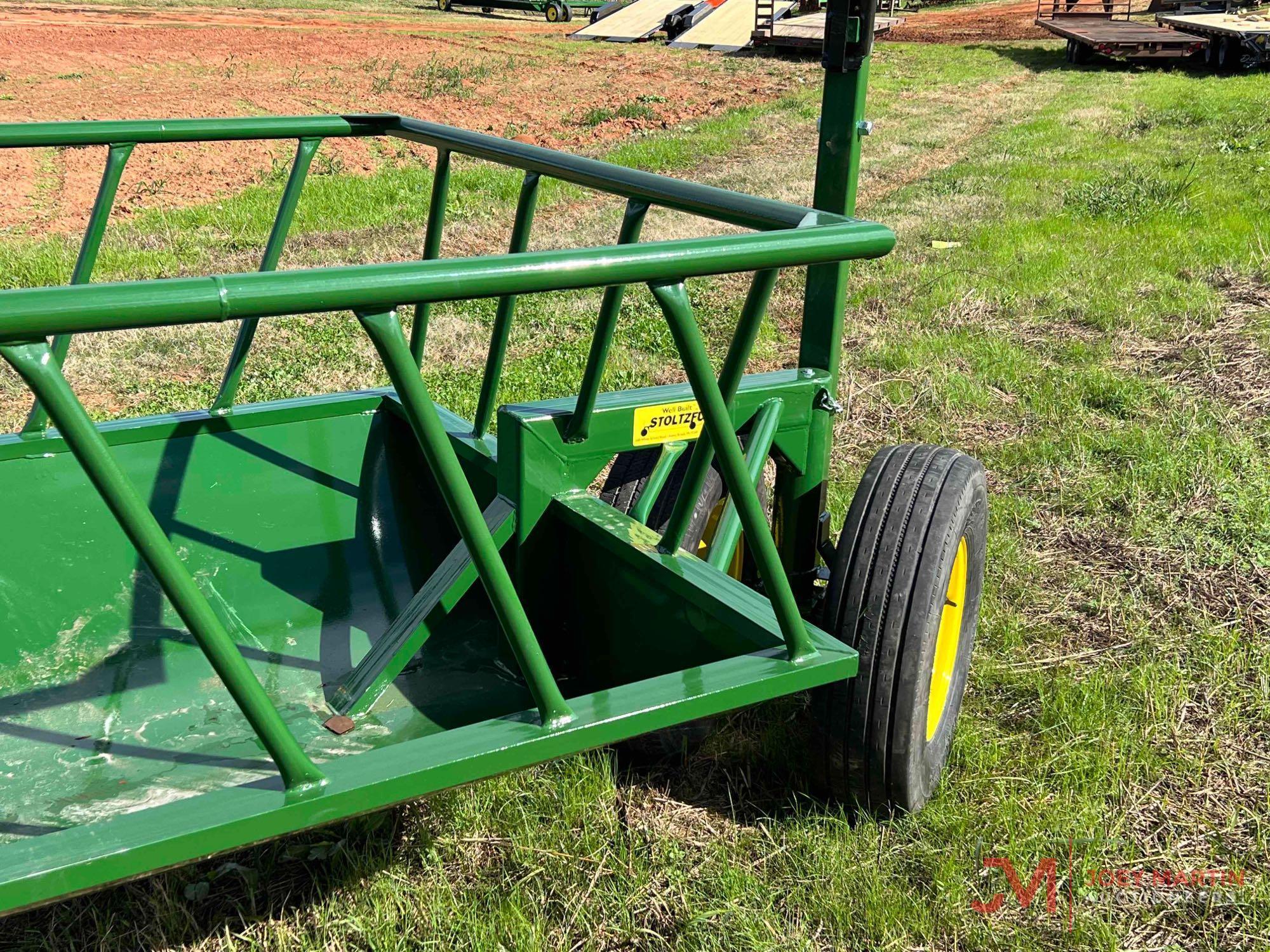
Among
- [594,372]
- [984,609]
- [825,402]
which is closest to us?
[594,372]

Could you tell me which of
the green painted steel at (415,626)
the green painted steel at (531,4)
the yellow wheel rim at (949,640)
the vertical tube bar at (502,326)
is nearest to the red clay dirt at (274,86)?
the green painted steel at (531,4)

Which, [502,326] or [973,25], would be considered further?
[973,25]

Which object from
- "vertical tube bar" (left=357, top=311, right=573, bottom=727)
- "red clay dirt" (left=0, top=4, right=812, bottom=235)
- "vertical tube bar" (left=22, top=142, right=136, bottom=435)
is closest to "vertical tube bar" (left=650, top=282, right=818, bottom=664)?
"vertical tube bar" (left=357, top=311, right=573, bottom=727)

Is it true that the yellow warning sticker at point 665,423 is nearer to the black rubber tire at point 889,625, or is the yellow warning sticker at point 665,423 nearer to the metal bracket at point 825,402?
the metal bracket at point 825,402

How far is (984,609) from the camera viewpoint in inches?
134

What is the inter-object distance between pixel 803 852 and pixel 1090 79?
17071 millimetres

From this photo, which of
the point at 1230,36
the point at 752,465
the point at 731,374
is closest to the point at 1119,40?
the point at 1230,36

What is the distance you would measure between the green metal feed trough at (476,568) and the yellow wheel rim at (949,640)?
0.04ft

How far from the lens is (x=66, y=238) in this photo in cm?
745

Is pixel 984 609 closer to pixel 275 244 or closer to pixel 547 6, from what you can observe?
pixel 275 244

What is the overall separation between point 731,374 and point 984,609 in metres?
1.80

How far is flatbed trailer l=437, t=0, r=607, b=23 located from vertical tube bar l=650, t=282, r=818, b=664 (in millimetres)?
28913

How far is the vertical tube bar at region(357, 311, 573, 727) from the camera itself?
150cm

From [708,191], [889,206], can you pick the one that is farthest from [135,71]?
[708,191]
